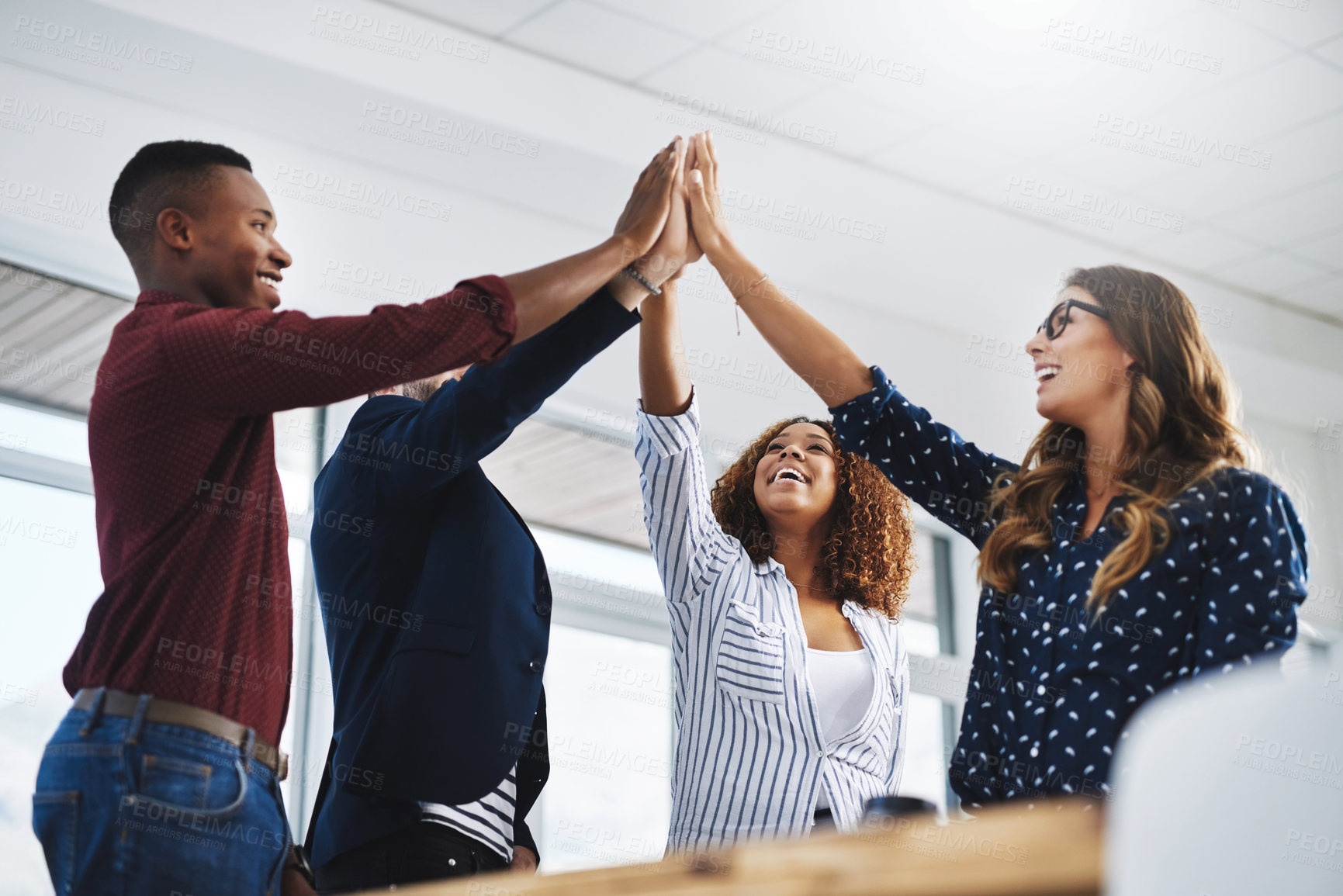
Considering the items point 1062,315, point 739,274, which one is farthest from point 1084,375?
point 739,274

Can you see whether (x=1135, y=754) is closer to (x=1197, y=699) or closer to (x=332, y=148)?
(x=1197, y=699)

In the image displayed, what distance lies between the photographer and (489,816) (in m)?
1.78

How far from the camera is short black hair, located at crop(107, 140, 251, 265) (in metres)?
1.61

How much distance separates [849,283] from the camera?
4848 millimetres

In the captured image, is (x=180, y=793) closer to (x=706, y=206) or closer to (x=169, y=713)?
(x=169, y=713)

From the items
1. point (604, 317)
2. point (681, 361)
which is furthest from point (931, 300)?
point (604, 317)

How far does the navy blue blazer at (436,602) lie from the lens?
1697 millimetres

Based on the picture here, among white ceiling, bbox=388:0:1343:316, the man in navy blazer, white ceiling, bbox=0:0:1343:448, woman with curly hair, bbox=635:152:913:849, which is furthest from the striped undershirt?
white ceiling, bbox=388:0:1343:316

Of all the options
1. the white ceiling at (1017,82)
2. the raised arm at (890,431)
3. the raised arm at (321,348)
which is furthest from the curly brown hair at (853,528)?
the white ceiling at (1017,82)

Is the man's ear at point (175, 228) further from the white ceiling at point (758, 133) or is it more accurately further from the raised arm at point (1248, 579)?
the white ceiling at point (758, 133)

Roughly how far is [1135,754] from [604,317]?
51.3 inches

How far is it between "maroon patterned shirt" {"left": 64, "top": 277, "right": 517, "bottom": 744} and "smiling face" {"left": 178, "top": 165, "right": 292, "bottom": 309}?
4.7 inches

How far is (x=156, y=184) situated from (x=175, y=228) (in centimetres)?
9

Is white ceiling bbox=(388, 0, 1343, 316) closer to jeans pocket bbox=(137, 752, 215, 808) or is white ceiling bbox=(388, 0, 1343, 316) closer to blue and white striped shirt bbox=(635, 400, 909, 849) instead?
blue and white striped shirt bbox=(635, 400, 909, 849)
